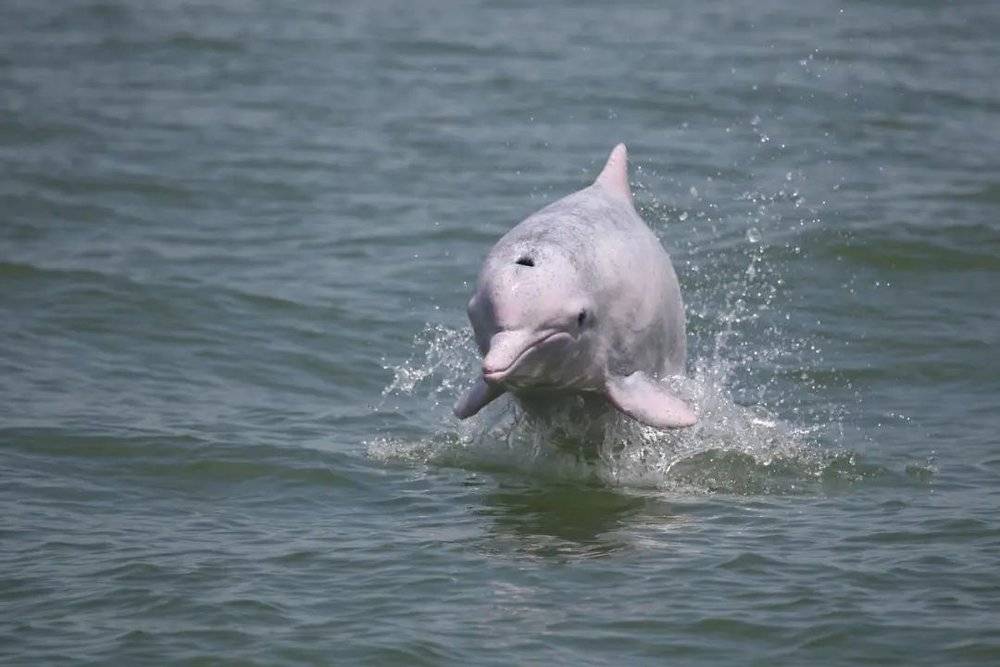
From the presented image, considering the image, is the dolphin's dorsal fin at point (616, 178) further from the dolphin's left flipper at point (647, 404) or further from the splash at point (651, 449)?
the dolphin's left flipper at point (647, 404)

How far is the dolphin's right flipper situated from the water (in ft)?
2.59

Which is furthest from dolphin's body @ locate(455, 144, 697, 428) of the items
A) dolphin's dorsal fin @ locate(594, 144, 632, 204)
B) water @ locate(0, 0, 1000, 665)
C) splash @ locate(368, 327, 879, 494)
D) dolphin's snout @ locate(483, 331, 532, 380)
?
water @ locate(0, 0, 1000, 665)

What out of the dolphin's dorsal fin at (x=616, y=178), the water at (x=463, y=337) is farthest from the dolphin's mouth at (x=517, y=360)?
the dolphin's dorsal fin at (x=616, y=178)

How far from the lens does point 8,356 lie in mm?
16031

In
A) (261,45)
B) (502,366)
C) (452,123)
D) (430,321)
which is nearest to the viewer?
(502,366)

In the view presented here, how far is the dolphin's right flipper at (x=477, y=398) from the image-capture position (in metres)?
11.6

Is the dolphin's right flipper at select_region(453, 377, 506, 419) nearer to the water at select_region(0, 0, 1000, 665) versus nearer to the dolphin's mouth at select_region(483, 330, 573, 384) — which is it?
the dolphin's mouth at select_region(483, 330, 573, 384)

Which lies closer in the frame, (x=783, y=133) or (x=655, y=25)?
(x=783, y=133)

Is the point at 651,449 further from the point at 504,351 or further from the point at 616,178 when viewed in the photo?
the point at 504,351

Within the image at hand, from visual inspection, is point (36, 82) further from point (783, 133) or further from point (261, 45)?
point (783, 133)

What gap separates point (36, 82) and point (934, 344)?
47.9ft

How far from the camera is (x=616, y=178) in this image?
43.8 ft

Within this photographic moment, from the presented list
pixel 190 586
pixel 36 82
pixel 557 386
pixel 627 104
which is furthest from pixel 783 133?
pixel 190 586

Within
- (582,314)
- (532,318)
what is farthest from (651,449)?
(532,318)
